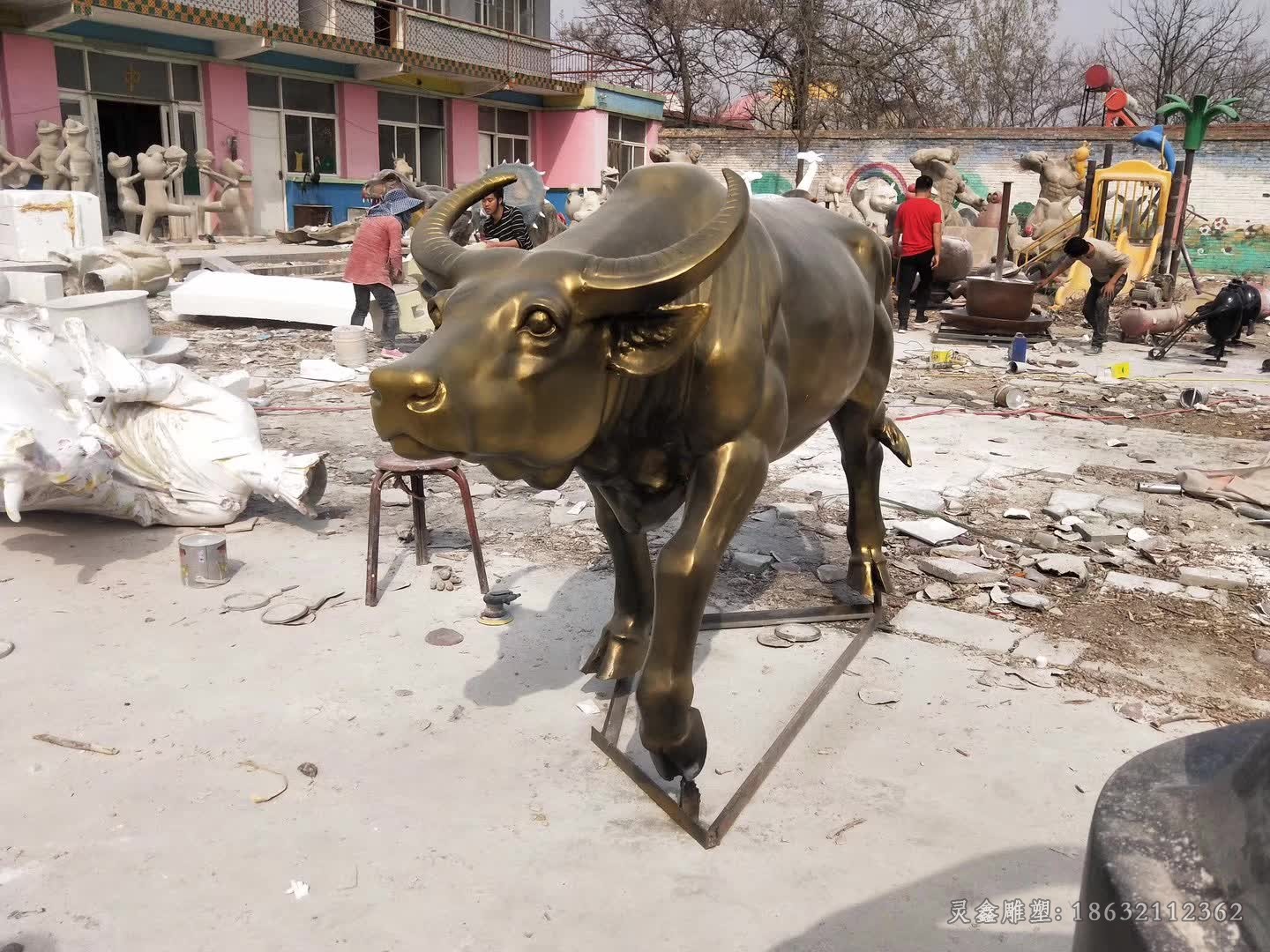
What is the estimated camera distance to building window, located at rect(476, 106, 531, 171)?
24.9m

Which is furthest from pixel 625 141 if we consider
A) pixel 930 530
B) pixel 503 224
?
pixel 930 530

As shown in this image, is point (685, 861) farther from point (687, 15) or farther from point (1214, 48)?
point (1214, 48)

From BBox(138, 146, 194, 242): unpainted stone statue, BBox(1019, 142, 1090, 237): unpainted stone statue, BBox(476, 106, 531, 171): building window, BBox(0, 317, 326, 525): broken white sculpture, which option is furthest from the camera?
BBox(476, 106, 531, 171): building window

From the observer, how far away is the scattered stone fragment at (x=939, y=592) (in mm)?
4355

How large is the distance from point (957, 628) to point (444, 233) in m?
2.64

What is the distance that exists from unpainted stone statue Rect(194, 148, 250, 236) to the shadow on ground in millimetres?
17282

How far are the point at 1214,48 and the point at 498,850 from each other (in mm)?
38405

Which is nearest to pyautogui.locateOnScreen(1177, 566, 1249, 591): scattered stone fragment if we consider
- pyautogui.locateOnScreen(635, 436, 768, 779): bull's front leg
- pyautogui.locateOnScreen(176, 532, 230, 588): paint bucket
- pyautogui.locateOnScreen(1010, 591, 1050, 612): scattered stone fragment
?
pyautogui.locateOnScreen(1010, 591, 1050, 612): scattered stone fragment

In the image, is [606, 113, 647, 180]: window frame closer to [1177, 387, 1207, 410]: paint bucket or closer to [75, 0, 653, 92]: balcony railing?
[75, 0, 653, 92]: balcony railing

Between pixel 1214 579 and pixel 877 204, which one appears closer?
pixel 1214 579

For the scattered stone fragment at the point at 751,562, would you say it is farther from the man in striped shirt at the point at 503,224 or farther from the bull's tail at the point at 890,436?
the man in striped shirt at the point at 503,224

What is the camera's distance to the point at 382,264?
31.5 ft

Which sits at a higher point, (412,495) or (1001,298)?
(1001,298)

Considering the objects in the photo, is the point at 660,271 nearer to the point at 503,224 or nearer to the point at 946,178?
the point at 503,224
